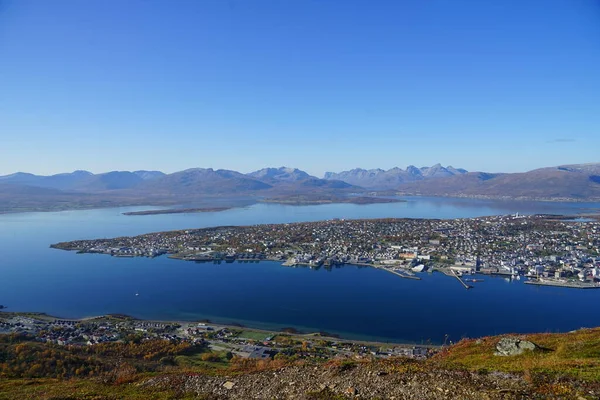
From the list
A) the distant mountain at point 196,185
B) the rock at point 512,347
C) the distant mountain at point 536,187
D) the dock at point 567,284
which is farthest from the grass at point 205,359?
the distant mountain at point 196,185

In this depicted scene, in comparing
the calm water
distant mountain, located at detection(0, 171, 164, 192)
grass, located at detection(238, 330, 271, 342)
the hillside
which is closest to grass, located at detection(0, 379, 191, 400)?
the hillside

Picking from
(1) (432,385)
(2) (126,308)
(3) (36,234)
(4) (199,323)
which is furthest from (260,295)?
(3) (36,234)

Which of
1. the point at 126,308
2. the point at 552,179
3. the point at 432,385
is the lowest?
the point at 126,308

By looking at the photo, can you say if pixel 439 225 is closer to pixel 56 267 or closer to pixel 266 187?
pixel 56 267

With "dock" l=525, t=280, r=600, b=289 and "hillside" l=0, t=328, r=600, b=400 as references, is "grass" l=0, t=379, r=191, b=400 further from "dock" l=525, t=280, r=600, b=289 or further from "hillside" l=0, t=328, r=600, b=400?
"dock" l=525, t=280, r=600, b=289

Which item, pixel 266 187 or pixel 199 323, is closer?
pixel 199 323
